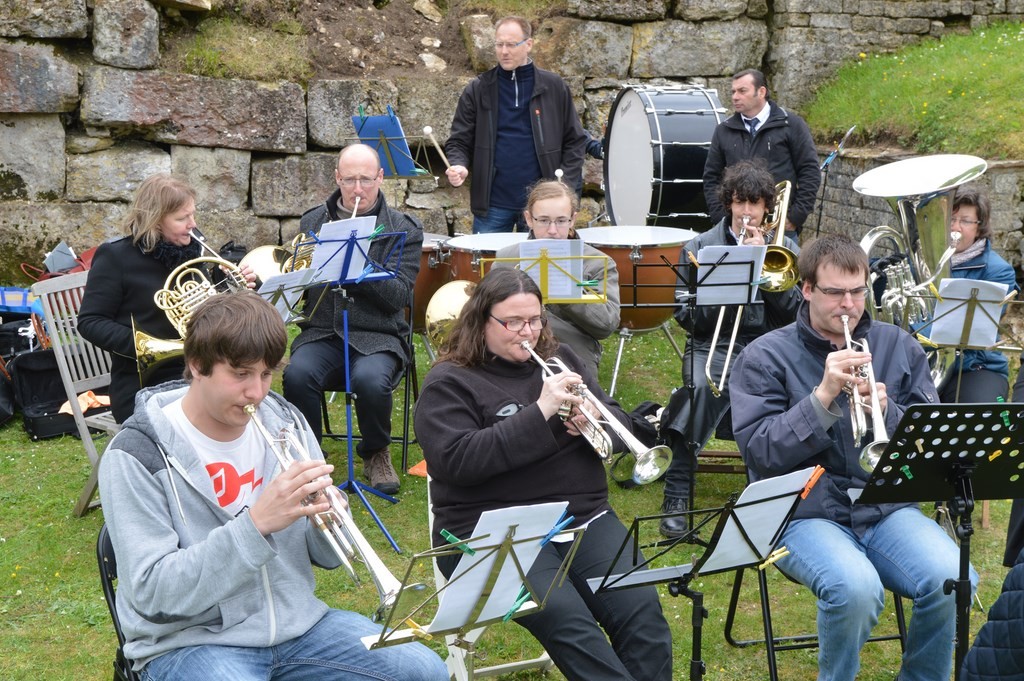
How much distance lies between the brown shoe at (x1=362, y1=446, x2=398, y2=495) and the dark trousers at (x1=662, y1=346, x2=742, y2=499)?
1.33 meters

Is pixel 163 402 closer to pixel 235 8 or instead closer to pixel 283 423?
pixel 283 423

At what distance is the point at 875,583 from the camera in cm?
313

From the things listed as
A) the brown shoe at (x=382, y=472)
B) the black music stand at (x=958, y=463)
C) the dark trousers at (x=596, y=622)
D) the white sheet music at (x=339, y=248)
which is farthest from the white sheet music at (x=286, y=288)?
the black music stand at (x=958, y=463)

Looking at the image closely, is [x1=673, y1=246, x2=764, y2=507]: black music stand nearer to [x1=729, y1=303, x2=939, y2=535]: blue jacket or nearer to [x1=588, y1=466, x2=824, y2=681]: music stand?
[x1=729, y1=303, x2=939, y2=535]: blue jacket

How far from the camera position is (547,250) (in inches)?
175

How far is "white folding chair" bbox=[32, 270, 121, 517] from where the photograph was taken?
4.84m

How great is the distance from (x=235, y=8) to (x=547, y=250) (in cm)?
495

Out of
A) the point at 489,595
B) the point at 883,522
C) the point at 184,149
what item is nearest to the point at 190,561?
the point at 489,595

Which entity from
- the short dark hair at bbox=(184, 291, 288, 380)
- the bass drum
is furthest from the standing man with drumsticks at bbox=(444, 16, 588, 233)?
the short dark hair at bbox=(184, 291, 288, 380)

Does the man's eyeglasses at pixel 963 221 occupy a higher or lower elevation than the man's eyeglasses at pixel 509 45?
lower

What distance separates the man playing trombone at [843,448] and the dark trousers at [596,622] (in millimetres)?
533

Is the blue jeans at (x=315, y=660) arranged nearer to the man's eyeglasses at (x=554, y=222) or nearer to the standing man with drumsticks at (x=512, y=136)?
the man's eyeglasses at (x=554, y=222)

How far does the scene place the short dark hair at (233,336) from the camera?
245 cm

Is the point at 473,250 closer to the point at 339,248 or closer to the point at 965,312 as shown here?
the point at 339,248
